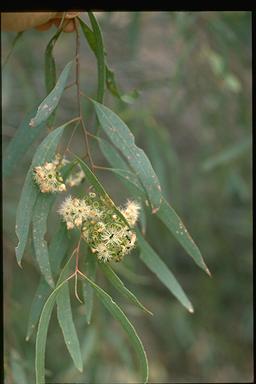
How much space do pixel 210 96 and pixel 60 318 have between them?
1413mm

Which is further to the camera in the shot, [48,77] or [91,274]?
[48,77]

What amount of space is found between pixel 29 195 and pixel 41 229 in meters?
0.05

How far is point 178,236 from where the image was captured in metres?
1.05

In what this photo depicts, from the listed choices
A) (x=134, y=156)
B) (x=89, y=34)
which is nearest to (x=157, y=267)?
(x=134, y=156)

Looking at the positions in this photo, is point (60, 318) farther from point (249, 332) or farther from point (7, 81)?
point (249, 332)

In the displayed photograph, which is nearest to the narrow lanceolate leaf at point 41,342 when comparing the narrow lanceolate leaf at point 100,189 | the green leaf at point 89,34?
the narrow lanceolate leaf at point 100,189

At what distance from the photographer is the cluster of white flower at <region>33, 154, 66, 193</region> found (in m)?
0.94

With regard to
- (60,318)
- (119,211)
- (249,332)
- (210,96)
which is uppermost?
(119,211)

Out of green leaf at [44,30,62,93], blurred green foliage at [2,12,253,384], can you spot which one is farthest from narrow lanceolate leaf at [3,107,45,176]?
blurred green foliage at [2,12,253,384]

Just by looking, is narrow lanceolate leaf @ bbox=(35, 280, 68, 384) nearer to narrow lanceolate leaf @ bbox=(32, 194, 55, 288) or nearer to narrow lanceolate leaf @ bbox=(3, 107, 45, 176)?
narrow lanceolate leaf @ bbox=(32, 194, 55, 288)

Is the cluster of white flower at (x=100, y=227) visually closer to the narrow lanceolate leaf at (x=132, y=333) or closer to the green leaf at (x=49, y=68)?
the narrow lanceolate leaf at (x=132, y=333)

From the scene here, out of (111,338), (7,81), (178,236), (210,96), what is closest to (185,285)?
(210,96)

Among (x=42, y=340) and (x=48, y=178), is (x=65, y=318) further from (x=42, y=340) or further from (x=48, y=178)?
(x=48, y=178)

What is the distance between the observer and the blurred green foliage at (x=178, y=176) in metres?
1.96
